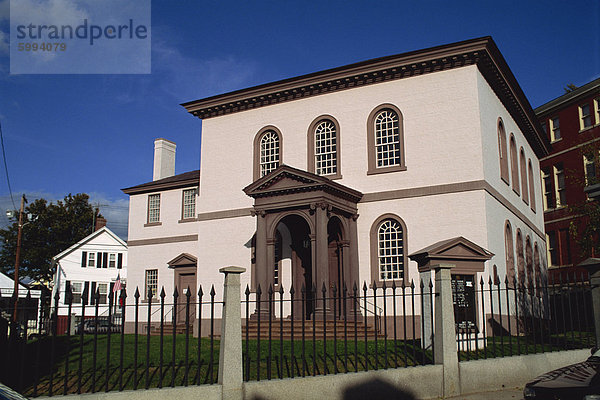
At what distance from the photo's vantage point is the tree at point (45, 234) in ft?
180

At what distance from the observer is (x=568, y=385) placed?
730 centimetres

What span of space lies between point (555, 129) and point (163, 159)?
2552 centimetres

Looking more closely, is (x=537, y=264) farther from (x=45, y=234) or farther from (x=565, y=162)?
(x=45, y=234)

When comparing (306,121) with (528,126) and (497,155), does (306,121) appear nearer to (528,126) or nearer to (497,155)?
(497,155)

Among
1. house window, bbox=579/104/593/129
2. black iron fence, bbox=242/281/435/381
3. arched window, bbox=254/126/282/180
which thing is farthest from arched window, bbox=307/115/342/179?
house window, bbox=579/104/593/129

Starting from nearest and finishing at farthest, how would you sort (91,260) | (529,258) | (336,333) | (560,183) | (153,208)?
1. (336,333)
2. (529,258)
3. (153,208)
4. (560,183)
5. (91,260)

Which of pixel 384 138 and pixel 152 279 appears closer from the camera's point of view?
pixel 384 138

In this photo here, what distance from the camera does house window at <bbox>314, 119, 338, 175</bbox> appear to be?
21.7 meters

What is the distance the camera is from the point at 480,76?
64.8ft

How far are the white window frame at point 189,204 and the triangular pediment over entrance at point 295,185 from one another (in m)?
9.10

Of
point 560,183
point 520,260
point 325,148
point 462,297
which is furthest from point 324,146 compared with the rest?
point 560,183

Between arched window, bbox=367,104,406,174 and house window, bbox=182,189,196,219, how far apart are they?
1143 cm

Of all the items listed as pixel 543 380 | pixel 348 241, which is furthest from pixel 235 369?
pixel 348 241

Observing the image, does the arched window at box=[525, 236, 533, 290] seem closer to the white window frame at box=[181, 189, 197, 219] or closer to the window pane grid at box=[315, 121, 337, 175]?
the window pane grid at box=[315, 121, 337, 175]
